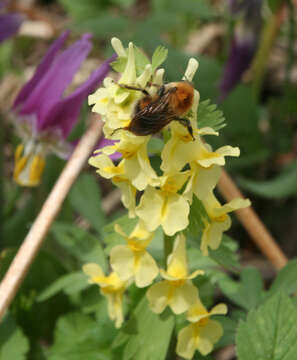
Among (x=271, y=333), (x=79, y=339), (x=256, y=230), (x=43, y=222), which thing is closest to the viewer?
(x=271, y=333)

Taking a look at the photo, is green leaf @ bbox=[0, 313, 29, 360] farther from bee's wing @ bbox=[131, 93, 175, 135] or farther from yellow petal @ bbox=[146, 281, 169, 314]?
bee's wing @ bbox=[131, 93, 175, 135]

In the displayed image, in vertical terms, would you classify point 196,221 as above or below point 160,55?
below

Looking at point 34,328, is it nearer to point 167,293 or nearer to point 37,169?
A: point 37,169

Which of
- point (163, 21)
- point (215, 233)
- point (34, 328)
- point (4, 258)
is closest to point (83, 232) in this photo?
point (4, 258)

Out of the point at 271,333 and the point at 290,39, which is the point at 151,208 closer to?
the point at 271,333

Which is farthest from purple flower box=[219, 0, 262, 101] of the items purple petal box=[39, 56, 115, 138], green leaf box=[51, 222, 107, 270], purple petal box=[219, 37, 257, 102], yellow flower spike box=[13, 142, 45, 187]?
green leaf box=[51, 222, 107, 270]

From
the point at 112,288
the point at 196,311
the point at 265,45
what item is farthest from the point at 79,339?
the point at 265,45

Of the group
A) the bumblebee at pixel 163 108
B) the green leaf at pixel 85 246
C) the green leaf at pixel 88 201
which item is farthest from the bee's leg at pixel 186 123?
the green leaf at pixel 88 201
